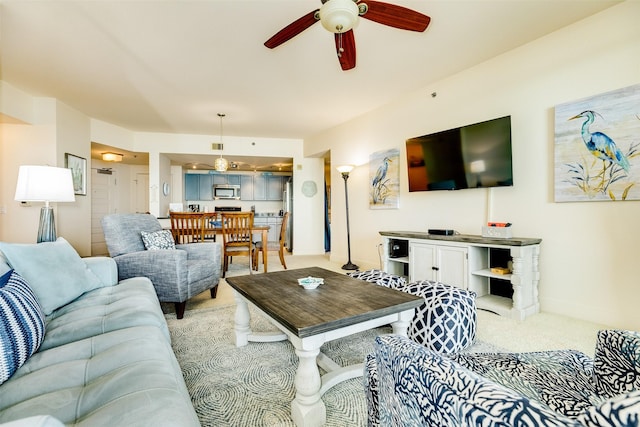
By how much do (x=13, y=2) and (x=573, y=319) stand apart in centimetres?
512

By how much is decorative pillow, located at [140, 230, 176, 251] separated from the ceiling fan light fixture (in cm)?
250

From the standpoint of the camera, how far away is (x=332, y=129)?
18.6 ft

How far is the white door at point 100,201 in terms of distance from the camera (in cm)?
697

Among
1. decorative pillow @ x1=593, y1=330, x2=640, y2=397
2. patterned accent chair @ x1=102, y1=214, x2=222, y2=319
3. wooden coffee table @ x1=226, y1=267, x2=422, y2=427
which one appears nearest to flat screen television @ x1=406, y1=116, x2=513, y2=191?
wooden coffee table @ x1=226, y1=267, x2=422, y2=427

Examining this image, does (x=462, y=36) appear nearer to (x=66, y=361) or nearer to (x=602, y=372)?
(x=602, y=372)

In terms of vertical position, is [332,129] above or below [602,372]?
above

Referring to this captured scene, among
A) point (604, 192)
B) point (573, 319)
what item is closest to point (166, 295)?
point (573, 319)

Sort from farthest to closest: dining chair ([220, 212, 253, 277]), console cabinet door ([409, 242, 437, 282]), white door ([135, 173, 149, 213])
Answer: white door ([135, 173, 149, 213]) < dining chair ([220, 212, 253, 277]) < console cabinet door ([409, 242, 437, 282])

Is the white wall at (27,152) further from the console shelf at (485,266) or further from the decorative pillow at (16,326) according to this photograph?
the console shelf at (485,266)

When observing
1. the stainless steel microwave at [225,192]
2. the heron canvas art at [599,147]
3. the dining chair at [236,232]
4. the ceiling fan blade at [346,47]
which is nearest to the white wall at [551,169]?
the heron canvas art at [599,147]

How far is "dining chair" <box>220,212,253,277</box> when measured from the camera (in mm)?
4195

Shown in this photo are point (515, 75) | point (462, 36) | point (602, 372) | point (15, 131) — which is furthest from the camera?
point (15, 131)

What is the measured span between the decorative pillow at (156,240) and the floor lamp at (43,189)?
685 mm

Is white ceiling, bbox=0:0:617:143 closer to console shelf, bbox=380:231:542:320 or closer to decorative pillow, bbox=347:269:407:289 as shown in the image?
console shelf, bbox=380:231:542:320
